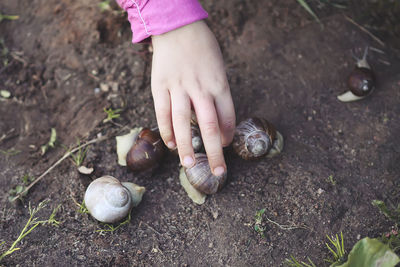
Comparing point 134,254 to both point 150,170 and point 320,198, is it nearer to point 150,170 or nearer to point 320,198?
point 150,170

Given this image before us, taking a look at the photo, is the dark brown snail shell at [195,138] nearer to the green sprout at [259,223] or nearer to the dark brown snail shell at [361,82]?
the green sprout at [259,223]

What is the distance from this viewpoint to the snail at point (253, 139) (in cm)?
186

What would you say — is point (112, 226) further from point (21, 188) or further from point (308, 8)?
point (308, 8)

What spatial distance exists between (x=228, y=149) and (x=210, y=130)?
1.58 ft

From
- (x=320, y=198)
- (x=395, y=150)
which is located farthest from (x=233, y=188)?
(x=395, y=150)

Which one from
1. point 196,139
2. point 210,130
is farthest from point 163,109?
point 196,139

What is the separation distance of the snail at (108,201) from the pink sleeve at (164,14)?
0.72 metres

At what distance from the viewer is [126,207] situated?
1.74 metres

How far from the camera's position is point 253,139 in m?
1.85

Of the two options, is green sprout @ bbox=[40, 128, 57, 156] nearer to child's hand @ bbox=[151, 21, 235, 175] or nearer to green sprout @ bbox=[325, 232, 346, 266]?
child's hand @ bbox=[151, 21, 235, 175]

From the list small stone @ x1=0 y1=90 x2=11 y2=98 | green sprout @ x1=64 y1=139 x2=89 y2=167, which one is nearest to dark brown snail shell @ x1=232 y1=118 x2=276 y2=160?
green sprout @ x1=64 y1=139 x2=89 y2=167

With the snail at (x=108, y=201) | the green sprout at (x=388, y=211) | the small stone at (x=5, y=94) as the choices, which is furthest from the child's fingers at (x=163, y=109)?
the small stone at (x=5, y=94)

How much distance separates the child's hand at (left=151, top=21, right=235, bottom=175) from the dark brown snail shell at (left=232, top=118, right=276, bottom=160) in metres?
0.22

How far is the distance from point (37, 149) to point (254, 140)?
1.29 meters
